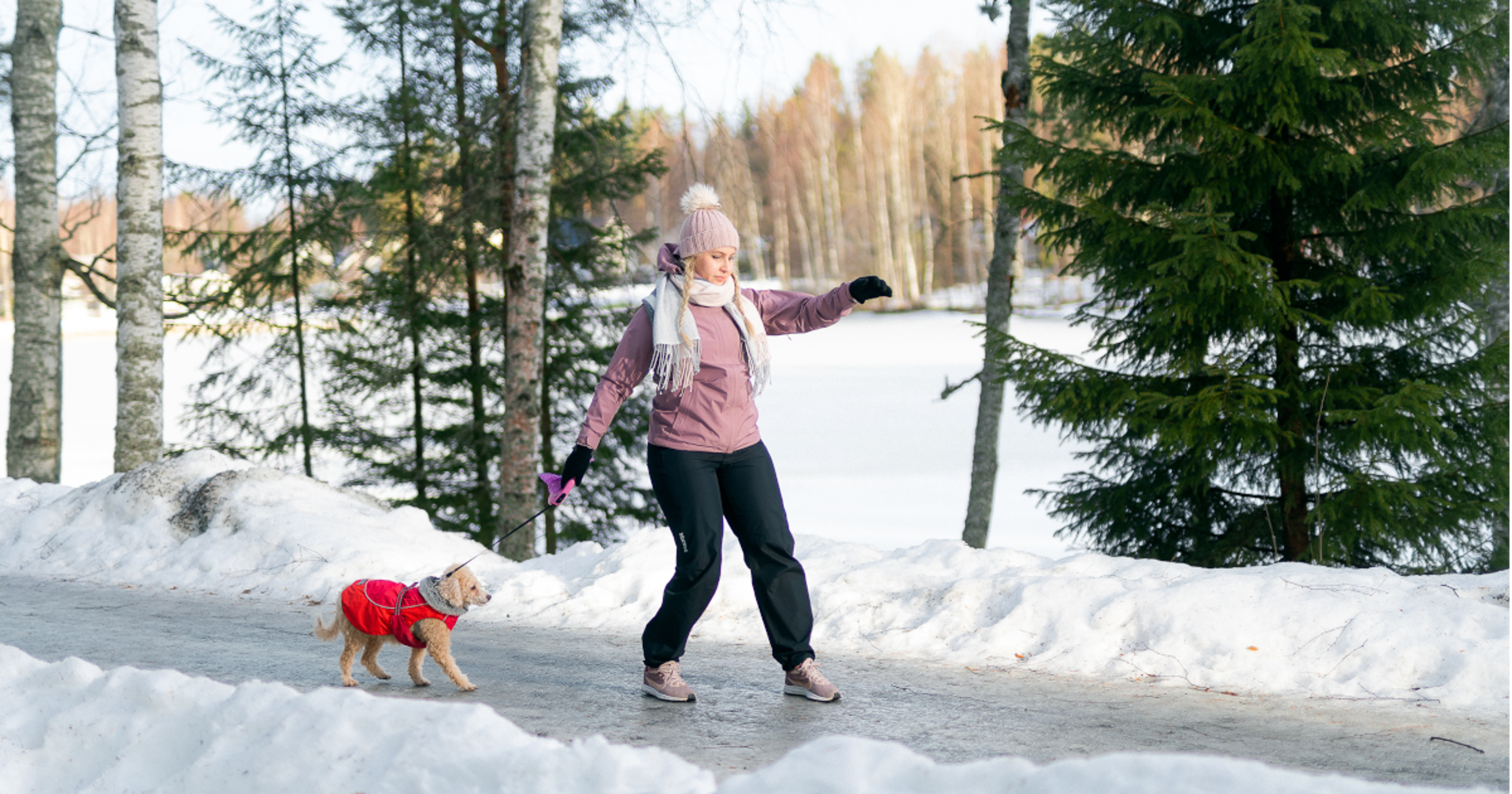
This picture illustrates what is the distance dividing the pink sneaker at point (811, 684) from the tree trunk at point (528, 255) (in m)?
6.30

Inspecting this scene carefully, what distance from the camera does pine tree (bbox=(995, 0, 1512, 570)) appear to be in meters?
7.47

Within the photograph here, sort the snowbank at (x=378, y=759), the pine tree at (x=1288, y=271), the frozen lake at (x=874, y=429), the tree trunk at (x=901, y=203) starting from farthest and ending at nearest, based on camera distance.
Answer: the tree trunk at (x=901, y=203) < the frozen lake at (x=874, y=429) < the pine tree at (x=1288, y=271) < the snowbank at (x=378, y=759)

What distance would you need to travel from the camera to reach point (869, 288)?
4.49 metres

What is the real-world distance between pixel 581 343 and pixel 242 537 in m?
8.02

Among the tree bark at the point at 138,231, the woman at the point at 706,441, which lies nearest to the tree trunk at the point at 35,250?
the tree bark at the point at 138,231

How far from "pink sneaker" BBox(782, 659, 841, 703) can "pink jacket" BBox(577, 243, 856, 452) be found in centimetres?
96

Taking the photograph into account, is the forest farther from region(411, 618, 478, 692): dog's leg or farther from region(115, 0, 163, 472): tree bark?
region(411, 618, 478, 692): dog's leg

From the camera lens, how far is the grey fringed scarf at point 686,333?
4.47 metres

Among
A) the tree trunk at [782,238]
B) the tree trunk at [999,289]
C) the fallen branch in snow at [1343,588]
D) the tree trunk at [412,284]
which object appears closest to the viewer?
the fallen branch in snow at [1343,588]

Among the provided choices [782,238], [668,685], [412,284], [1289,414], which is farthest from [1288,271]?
[782,238]

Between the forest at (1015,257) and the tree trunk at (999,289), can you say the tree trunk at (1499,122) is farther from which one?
the tree trunk at (999,289)

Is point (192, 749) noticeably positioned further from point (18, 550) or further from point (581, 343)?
point (581, 343)

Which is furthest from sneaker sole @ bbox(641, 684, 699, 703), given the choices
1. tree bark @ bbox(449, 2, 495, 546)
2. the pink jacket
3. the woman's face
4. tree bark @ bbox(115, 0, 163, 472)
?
tree bark @ bbox(449, 2, 495, 546)

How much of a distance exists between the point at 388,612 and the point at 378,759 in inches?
57.5
